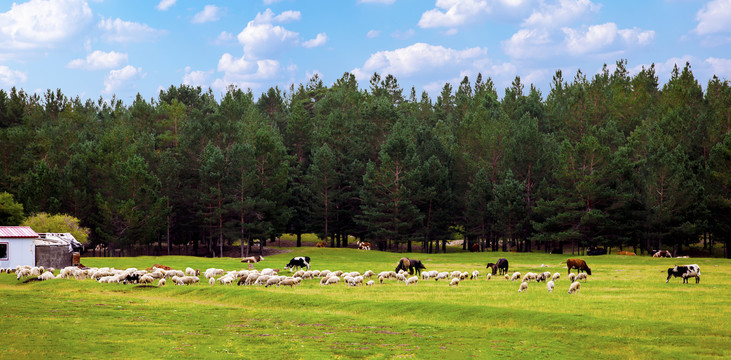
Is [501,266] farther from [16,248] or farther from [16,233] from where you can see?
[16,233]

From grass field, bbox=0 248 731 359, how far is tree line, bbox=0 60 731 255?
43322 mm

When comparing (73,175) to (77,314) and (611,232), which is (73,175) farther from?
(611,232)

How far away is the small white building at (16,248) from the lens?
58688 mm

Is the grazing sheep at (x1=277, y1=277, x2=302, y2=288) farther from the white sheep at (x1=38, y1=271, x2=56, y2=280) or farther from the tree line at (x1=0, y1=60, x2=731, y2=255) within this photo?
the tree line at (x1=0, y1=60, x2=731, y2=255)

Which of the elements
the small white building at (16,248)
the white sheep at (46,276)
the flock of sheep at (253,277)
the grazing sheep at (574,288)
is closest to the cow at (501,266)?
the flock of sheep at (253,277)

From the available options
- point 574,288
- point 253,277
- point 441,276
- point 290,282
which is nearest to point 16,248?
point 253,277

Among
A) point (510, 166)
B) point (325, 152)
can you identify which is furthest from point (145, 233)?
point (510, 166)

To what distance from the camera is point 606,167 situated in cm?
9144

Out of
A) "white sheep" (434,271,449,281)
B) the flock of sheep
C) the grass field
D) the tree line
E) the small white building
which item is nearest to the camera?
the grass field

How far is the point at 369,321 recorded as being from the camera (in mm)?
31828

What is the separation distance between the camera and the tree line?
90000 mm

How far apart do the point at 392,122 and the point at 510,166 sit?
2441 cm

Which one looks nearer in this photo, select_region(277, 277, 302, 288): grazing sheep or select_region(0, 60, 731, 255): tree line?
select_region(277, 277, 302, 288): grazing sheep

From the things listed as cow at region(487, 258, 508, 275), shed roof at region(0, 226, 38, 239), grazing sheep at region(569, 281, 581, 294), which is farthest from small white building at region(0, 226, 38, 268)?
grazing sheep at region(569, 281, 581, 294)
